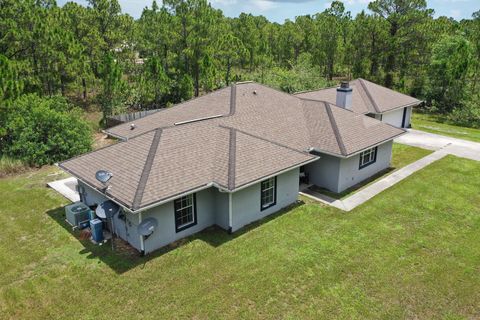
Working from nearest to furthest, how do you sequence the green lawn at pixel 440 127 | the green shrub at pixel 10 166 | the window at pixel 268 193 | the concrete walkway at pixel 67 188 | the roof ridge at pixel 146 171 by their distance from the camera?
the roof ridge at pixel 146 171 < the window at pixel 268 193 < the concrete walkway at pixel 67 188 < the green shrub at pixel 10 166 < the green lawn at pixel 440 127

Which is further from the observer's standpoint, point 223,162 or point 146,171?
point 223,162

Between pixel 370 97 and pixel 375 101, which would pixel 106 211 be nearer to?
pixel 375 101

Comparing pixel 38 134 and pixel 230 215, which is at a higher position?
pixel 38 134

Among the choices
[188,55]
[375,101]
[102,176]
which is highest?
[188,55]

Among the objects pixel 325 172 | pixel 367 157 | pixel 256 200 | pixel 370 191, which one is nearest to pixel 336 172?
pixel 325 172

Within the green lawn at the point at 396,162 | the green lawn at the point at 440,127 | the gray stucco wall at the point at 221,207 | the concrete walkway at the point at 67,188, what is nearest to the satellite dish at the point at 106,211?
the gray stucco wall at the point at 221,207

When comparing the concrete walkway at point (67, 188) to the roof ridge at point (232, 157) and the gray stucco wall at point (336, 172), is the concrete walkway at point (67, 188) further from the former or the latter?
the gray stucco wall at point (336, 172)
